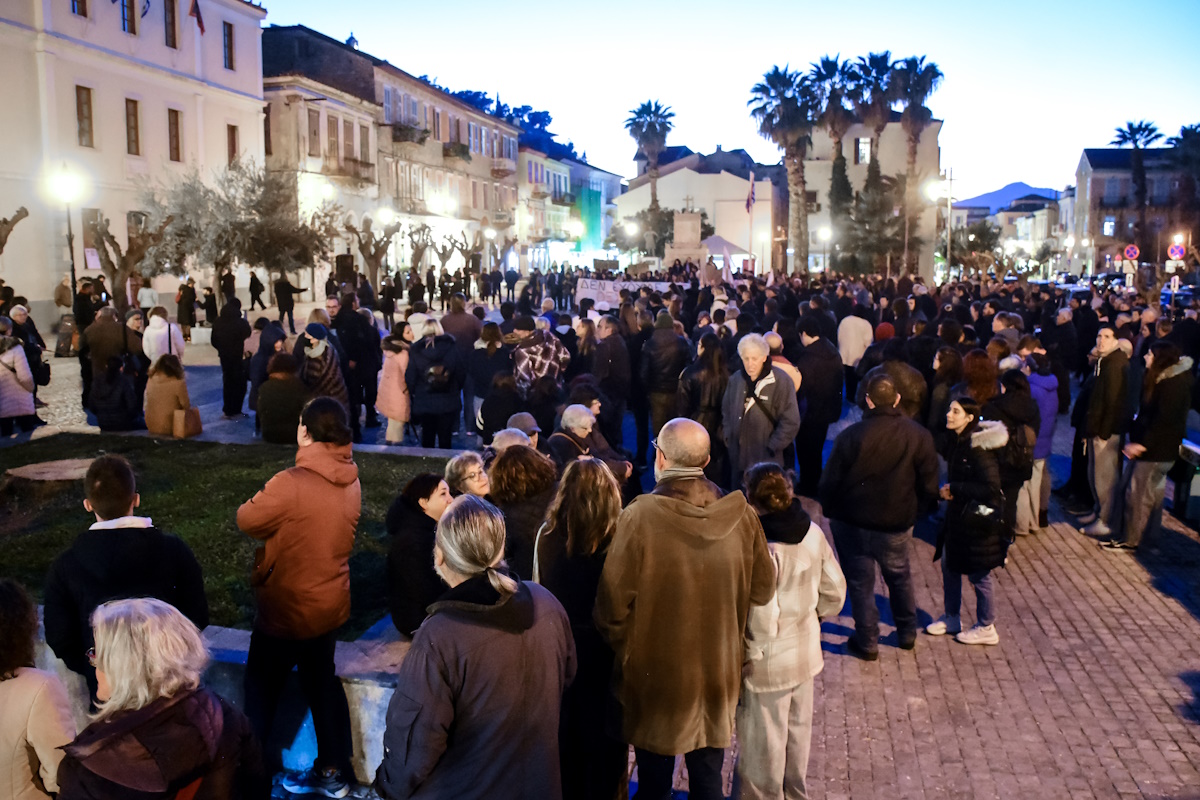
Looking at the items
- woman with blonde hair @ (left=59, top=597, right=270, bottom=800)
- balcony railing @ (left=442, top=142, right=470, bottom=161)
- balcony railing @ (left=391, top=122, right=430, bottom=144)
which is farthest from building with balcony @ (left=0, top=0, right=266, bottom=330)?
woman with blonde hair @ (left=59, top=597, right=270, bottom=800)

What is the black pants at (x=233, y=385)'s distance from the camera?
1308cm

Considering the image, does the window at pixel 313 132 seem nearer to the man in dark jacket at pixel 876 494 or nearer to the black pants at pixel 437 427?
the black pants at pixel 437 427

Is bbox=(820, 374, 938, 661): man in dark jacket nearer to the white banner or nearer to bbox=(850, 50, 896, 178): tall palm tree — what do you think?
the white banner

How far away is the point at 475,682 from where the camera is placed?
2.96 metres

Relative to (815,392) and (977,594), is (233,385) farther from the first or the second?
(977,594)

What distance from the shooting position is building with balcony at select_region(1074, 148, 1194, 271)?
81.0m

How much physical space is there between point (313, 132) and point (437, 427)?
113ft

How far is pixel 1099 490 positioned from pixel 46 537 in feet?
27.6

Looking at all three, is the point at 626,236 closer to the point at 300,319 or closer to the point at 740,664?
the point at 300,319

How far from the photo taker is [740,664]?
3.94 metres

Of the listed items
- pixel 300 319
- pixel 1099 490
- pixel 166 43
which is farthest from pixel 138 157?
pixel 1099 490

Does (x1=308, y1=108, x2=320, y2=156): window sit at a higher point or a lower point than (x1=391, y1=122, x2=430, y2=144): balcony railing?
lower

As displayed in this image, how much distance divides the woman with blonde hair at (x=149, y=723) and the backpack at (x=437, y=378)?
23.4 feet

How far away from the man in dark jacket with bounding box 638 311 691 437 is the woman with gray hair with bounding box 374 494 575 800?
7.20 m
